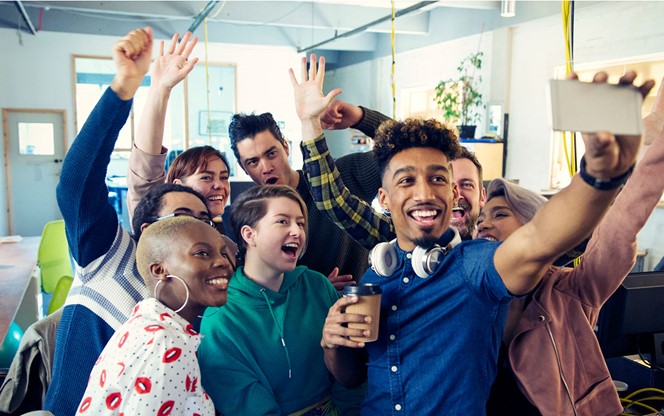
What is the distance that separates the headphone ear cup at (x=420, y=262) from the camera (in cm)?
134

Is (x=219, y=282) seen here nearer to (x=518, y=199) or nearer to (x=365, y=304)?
(x=365, y=304)

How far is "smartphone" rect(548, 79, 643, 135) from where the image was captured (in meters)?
0.79

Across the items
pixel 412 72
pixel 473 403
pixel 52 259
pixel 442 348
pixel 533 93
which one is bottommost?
pixel 52 259

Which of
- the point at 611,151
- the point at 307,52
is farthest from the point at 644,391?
the point at 307,52

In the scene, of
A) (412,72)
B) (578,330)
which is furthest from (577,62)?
(578,330)

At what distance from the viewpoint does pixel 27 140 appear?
34.0ft

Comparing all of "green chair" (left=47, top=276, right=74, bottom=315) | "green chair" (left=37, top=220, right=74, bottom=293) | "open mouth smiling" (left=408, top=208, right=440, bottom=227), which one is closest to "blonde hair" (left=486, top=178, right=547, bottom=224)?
"open mouth smiling" (left=408, top=208, right=440, bottom=227)

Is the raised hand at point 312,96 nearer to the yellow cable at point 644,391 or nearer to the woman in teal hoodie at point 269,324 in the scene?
the woman in teal hoodie at point 269,324

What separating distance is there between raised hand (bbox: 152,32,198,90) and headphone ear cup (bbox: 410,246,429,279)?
0.94m

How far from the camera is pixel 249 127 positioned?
2.23 m

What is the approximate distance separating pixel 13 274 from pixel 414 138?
3286 millimetres

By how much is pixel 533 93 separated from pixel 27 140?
8.64 metres

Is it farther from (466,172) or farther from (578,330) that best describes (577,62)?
(578,330)

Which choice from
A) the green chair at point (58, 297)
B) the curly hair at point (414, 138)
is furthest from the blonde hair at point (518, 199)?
the green chair at point (58, 297)
